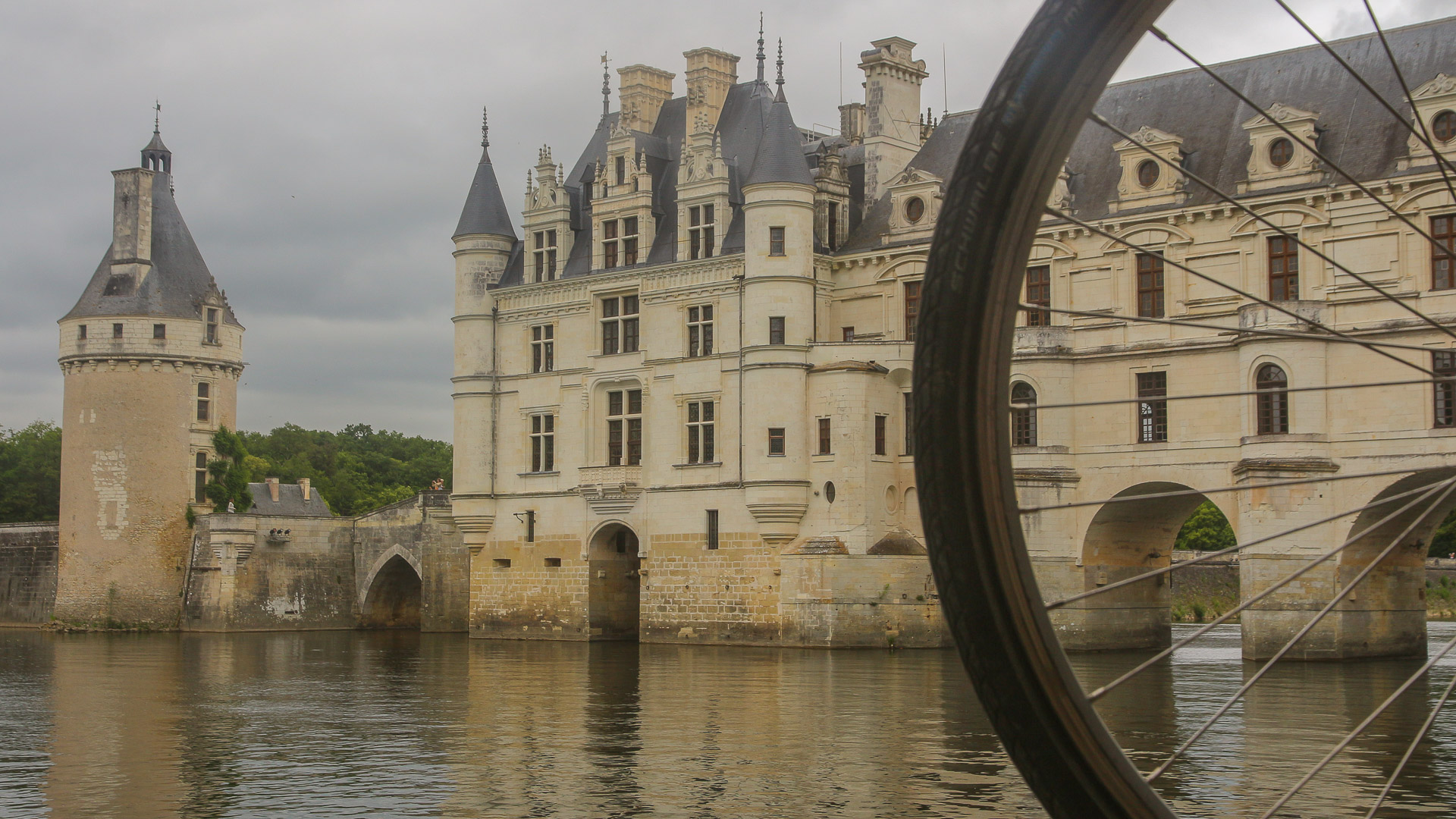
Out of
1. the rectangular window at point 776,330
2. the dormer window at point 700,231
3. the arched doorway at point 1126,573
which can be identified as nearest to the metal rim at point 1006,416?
the arched doorway at point 1126,573

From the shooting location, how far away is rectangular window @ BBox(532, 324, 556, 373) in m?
42.8

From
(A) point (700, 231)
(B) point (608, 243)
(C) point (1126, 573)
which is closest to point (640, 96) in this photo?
(B) point (608, 243)

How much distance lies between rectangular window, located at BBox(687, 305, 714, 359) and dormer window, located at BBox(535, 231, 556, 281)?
4818 millimetres

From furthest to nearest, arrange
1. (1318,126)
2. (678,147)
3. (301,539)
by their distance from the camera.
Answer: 1. (301,539)
2. (678,147)
3. (1318,126)

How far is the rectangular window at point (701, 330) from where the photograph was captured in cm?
3950

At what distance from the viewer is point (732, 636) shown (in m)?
38.1

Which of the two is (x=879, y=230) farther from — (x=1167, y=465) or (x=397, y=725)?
(x=397, y=725)

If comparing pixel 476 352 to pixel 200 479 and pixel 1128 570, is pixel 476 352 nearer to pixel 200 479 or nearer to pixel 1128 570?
pixel 200 479

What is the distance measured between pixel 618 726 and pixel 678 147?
25697 mm

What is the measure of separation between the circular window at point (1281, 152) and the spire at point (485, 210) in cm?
2074

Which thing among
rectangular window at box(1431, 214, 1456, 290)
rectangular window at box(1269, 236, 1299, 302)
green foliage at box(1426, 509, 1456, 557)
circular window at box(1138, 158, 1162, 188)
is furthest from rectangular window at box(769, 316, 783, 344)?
green foliage at box(1426, 509, 1456, 557)

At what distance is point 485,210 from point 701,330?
858 centimetres

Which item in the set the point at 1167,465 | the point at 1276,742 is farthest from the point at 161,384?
the point at 1276,742

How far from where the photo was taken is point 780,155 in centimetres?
3788
